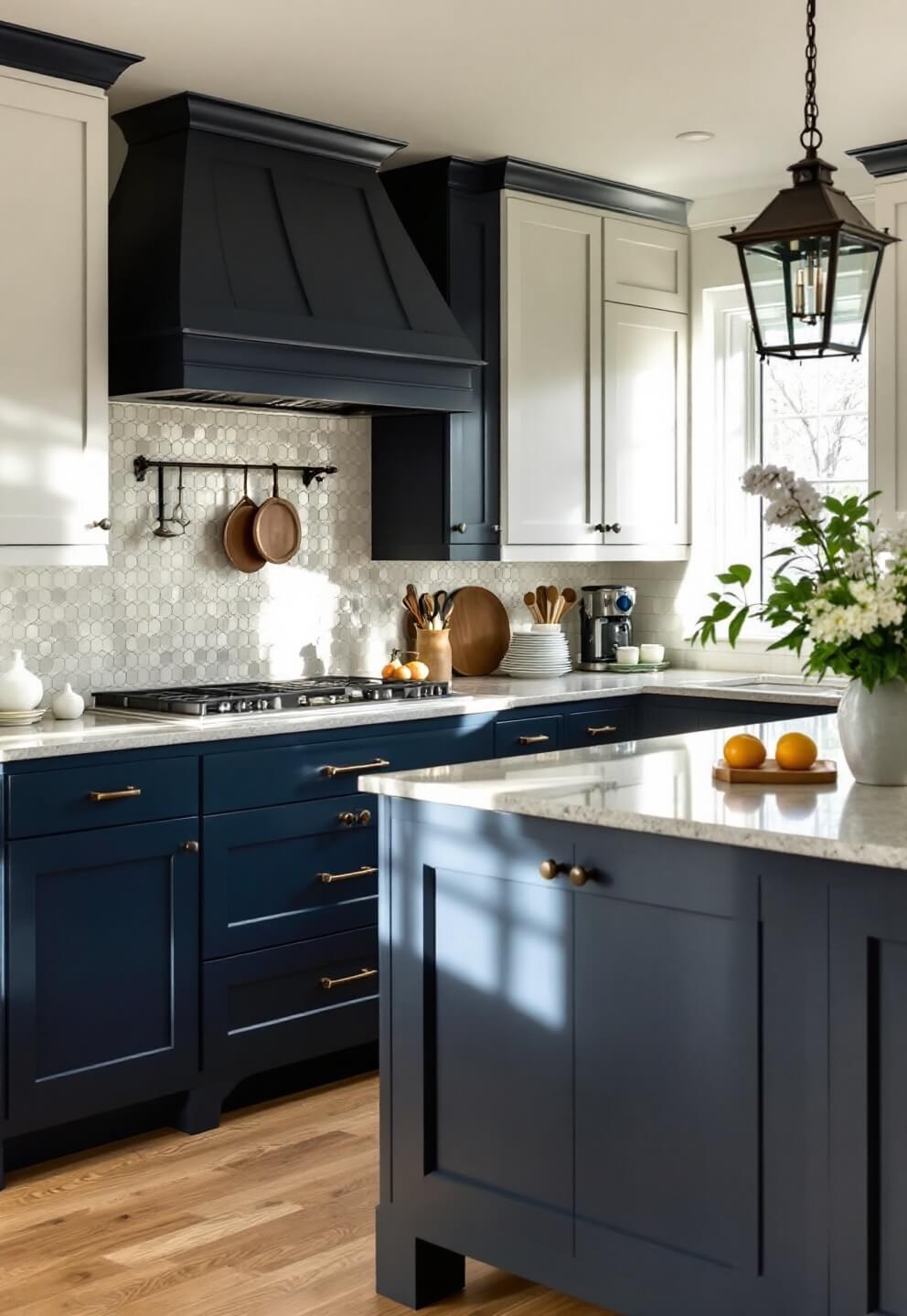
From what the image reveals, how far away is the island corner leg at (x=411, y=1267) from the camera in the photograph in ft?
10.0

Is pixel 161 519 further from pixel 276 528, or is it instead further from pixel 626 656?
pixel 626 656

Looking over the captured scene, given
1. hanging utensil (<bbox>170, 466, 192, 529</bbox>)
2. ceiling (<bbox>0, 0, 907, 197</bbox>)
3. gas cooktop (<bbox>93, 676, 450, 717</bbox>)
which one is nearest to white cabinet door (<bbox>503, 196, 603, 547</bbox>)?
ceiling (<bbox>0, 0, 907, 197</bbox>)

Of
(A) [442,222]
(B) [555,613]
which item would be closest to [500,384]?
(A) [442,222]

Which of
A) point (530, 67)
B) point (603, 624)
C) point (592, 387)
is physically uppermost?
point (530, 67)

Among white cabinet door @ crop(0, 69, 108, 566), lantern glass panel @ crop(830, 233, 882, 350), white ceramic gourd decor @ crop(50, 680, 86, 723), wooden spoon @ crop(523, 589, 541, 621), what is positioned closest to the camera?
lantern glass panel @ crop(830, 233, 882, 350)

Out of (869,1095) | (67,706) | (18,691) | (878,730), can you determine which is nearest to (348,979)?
(67,706)

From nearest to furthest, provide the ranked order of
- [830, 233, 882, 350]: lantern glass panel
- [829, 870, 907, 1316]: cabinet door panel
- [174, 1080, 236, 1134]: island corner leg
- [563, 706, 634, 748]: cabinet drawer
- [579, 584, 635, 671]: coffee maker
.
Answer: [829, 870, 907, 1316]: cabinet door panel → [830, 233, 882, 350]: lantern glass panel → [174, 1080, 236, 1134]: island corner leg → [563, 706, 634, 748]: cabinet drawer → [579, 584, 635, 671]: coffee maker

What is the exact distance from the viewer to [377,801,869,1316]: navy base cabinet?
95.6 inches

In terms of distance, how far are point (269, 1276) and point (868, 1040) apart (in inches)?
55.2

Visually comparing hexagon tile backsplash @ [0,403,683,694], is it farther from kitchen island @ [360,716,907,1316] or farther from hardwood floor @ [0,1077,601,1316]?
kitchen island @ [360,716,907,1316]

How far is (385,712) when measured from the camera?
4.44 m

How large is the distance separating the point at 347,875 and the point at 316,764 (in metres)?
0.33

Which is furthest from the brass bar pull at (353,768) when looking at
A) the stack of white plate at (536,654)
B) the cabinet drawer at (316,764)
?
the stack of white plate at (536,654)

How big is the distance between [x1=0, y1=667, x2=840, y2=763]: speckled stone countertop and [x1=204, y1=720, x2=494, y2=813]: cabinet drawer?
5 centimetres
